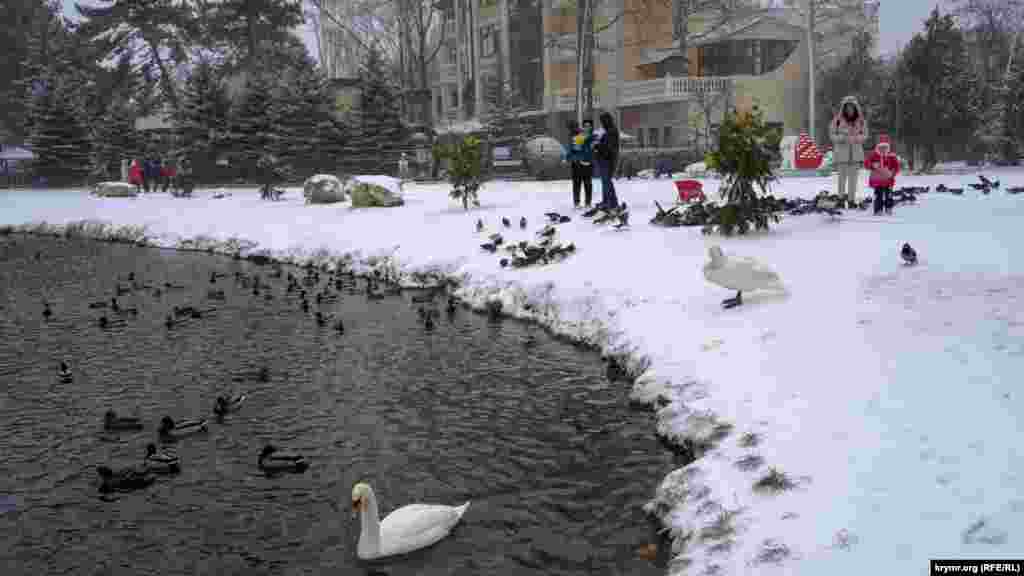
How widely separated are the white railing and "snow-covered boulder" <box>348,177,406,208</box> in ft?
144

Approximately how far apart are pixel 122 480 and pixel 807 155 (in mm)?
32480

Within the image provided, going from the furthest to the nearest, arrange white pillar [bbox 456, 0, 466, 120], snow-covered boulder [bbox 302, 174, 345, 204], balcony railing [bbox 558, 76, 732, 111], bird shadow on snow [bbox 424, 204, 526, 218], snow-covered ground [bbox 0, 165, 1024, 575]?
white pillar [bbox 456, 0, 466, 120]
balcony railing [bbox 558, 76, 732, 111]
snow-covered boulder [bbox 302, 174, 345, 204]
bird shadow on snow [bbox 424, 204, 526, 218]
snow-covered ground [bbox 0, 165, 1024, 575]

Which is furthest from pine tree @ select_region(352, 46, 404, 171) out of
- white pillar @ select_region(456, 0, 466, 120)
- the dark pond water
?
the dark pond water

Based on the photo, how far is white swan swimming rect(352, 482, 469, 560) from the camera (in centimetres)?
674

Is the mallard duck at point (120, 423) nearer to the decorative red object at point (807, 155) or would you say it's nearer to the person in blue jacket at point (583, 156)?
the person in blue jacket at point (583, 156)

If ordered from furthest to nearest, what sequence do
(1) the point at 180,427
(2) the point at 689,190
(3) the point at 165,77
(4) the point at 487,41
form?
1. (4) the point at 487,41
2. (3) the point at 165,77
3. (2) the point at 689,190
4. (1) the point at 180,427

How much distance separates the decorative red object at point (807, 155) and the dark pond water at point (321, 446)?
2380 cm

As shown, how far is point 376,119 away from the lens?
48.8m

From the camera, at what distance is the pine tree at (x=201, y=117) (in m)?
48.4

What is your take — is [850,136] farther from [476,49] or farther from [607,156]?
[476,49]

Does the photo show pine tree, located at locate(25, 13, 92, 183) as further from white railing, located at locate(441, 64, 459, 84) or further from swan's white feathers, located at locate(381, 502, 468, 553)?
swan's white feathers, located at locate(381, 502, 468, 553)

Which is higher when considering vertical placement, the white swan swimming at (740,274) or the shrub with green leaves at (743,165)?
the shrub with green leaves at (743,165)

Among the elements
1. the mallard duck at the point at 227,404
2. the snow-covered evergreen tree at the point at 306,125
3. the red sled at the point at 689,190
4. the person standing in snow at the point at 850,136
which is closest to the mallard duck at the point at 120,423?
the mallard duck at the point at 227,404

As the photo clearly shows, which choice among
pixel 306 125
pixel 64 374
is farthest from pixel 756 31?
pixel 64 374
